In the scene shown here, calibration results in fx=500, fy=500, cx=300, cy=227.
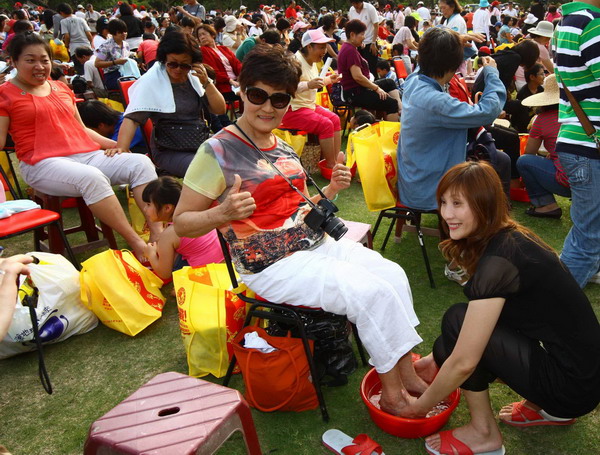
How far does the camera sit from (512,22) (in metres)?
15.1

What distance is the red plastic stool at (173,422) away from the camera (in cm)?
158

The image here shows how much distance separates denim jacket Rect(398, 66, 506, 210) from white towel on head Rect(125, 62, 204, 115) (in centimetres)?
179

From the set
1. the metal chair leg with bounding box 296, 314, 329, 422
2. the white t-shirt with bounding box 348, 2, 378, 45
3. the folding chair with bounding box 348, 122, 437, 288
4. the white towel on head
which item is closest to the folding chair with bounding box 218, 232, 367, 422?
the metal chair leg with bounding box 296, 314, 329, 422

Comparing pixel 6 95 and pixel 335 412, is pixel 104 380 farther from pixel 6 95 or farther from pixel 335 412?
pixel 6 95

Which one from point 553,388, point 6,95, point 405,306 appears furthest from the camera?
point 6,95

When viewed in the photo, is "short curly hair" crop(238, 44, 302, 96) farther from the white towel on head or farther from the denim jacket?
the white towel on head

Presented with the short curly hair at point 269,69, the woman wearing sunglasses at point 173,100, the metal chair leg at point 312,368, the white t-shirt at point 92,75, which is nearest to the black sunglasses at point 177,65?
the woman wearing sunglasses at point 173,100

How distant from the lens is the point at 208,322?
8.36 ft

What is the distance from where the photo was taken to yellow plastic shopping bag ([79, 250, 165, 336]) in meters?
2.99

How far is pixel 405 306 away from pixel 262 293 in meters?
0.63

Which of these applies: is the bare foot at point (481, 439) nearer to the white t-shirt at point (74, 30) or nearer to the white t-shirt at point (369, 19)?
the white t-shirt at point (369, 19)

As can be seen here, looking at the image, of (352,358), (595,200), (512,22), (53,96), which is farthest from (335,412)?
(512,22)

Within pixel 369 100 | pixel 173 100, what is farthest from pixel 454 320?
pixel 369 100

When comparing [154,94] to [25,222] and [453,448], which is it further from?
[453,448]
